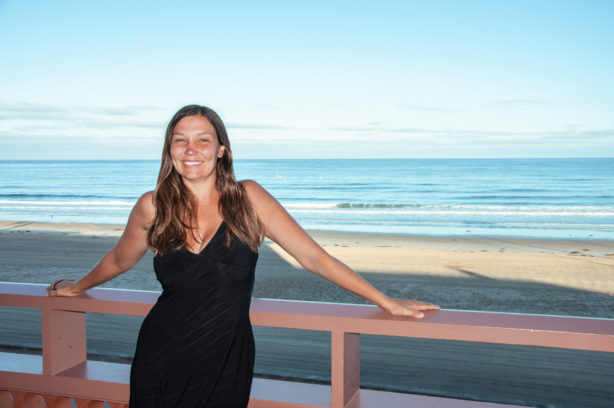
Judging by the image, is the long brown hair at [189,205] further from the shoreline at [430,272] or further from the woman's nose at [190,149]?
the shoreline at [430,272]

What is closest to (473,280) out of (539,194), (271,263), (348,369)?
(271,263)

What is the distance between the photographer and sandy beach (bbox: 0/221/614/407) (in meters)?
3.55

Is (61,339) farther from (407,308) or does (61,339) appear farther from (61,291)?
(407,308)

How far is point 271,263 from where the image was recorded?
26.6 feet

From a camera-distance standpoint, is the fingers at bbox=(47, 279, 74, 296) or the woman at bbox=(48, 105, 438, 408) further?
the fingers at bbox=(47, 279, 74, 296)

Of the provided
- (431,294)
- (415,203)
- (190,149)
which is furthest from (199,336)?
(415,203)

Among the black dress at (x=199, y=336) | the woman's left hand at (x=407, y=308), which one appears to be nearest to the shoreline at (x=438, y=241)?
the black dress at (x=199, y=336)

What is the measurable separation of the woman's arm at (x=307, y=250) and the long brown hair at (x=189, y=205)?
32mm

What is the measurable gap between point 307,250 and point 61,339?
93cm

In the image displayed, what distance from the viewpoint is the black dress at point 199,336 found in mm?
1523

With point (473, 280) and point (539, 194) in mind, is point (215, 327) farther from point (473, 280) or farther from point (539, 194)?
point (539, 194)

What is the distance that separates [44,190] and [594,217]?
2725 centimetres

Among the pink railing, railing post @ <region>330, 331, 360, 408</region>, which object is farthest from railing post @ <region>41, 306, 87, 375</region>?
railing post @ <region>330, 331, 360, 408</region>

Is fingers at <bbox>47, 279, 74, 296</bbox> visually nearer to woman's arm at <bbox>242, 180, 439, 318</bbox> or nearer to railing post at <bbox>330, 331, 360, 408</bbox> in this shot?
woman's arm at <bbox>242, 180, 439, 318</bbox>
